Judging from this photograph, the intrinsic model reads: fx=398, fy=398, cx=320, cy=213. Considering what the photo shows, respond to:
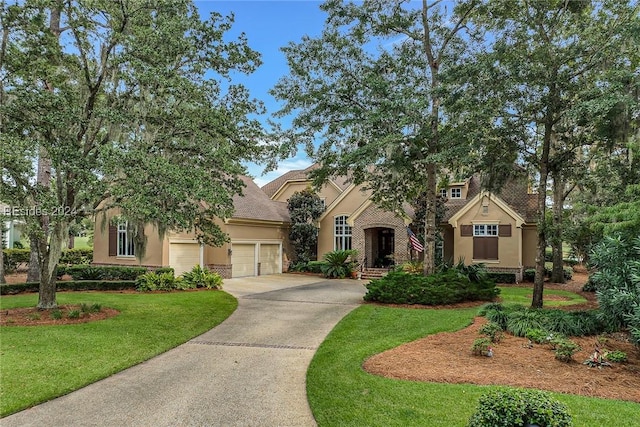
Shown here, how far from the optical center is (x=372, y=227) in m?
23.4

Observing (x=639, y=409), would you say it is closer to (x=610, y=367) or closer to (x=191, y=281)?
(x=610, y=367)


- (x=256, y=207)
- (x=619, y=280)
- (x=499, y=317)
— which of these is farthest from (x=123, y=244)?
(x=619, y=280)

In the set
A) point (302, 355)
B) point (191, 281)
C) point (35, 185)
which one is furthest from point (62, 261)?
point (302, 355)

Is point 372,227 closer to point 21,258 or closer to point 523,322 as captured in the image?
point 523,322

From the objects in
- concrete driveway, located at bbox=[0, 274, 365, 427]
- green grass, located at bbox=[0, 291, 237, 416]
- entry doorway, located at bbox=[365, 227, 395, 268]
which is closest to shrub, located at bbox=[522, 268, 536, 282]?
entry doorway, located at bbox=[365, 227, 395, 268]

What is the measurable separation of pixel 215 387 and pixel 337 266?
16.6m

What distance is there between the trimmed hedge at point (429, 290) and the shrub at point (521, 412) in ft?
30.5

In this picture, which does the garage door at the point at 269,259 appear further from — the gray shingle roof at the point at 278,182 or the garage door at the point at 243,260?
the gray shingle roof at the point at 278,182

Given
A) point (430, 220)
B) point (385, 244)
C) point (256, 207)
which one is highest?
point (256, 207)

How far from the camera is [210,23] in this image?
404 inches

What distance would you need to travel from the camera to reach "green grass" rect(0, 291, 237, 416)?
5.88m

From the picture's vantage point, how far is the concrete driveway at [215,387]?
4.84 meters

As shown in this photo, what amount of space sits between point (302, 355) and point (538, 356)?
421 centimetres

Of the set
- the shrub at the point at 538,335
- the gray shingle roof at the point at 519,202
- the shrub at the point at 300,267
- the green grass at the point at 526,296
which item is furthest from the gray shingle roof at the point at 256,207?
the shrub at the point at 538,335
